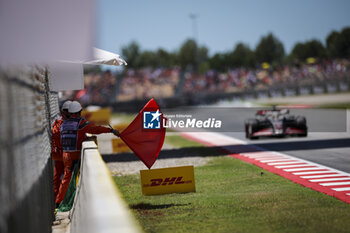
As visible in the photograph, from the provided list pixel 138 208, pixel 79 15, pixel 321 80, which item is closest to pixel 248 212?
pixel 138 208

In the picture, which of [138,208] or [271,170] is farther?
[271,170]

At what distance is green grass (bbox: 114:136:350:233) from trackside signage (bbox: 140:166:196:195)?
17 centimetres

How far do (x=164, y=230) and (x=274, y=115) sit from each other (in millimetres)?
10677

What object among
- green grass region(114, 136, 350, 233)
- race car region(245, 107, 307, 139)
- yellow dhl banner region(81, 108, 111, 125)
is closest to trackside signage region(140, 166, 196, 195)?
green grass region(114, 136, 350, 233)

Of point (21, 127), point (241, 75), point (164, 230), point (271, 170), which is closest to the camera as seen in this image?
point (21, 127)

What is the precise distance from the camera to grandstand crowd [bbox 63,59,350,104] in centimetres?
5338

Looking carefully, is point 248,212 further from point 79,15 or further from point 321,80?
point 321,80

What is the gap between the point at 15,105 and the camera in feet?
12.8

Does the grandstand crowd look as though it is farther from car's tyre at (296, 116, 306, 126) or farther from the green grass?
the green grass

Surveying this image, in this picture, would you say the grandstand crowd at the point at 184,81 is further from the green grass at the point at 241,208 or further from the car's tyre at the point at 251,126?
the green grass at the point at 241,208

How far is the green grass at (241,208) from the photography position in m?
5.93

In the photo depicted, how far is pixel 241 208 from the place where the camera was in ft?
22.9

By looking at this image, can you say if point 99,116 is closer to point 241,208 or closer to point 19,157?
point 241,208

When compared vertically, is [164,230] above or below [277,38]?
below
